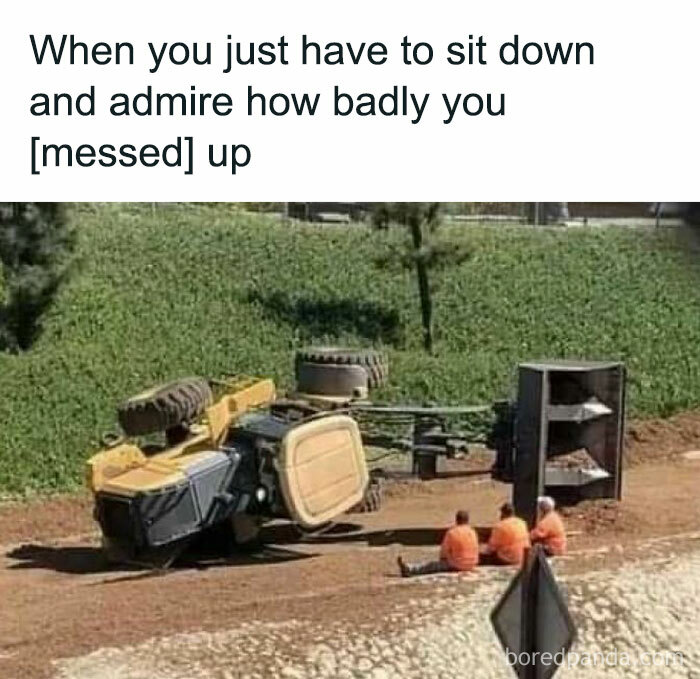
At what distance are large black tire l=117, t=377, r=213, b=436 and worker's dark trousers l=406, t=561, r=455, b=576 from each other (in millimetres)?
2225

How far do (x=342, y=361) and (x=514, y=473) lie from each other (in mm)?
2373

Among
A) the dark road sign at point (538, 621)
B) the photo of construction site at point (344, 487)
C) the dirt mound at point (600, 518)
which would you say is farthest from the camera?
the dirt mound at point (600, 518)

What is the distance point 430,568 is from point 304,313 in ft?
41.6

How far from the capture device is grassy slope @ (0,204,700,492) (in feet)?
61.6

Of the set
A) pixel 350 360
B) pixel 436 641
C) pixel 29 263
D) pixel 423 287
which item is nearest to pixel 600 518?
pixel 350 360

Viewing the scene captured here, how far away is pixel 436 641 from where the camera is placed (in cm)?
916

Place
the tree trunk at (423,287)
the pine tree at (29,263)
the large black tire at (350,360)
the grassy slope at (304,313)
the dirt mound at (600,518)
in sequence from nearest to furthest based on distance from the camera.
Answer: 1. the dirt mound at (600,518)
2. the large black tire at (350,360)
3. the grassy slope at (304,313)
4. the pine tree at (29,263)
5. the tree trunk at (423,287)

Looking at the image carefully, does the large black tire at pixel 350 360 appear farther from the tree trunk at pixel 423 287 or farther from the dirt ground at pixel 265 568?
the tree trunk at pixel 423 287

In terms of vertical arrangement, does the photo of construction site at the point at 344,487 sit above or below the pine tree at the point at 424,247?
below

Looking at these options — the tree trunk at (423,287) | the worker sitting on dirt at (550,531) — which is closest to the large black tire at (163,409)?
the worker sitting on dirt at (550,531)

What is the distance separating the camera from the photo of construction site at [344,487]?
903cm

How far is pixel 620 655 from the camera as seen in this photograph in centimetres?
940

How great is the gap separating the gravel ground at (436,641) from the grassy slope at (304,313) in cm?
715

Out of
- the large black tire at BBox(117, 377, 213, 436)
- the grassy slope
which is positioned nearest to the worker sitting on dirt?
the large black tire at BBox(117, 377, 213, 436)
